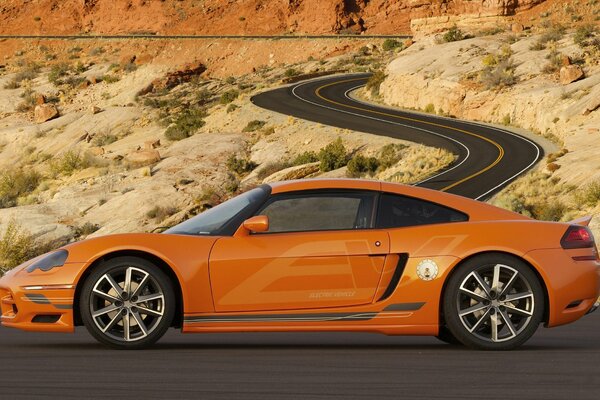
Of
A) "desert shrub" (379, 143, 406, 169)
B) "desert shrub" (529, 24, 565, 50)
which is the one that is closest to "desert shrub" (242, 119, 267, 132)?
"desert shrub" (379, 143, 406, 169)

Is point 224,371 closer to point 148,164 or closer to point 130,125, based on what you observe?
point 148,164

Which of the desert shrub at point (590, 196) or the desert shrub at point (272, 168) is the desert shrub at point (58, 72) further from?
the desert shrub at point (590, 196)

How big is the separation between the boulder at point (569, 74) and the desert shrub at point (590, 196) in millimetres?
26510

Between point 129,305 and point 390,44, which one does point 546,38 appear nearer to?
point 390,44

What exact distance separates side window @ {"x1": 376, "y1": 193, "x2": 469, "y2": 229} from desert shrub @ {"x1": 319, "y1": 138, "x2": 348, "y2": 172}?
46824 mm

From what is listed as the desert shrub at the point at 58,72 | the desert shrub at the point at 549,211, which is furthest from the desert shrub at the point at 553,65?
the desert shrub at the point at 58,72

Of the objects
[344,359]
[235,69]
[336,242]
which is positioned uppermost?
[336,242]

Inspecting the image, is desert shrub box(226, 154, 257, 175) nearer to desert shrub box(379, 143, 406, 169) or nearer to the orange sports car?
desert shrub box(379, 143, 406, 169)

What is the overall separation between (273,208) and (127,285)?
1440 millimetres

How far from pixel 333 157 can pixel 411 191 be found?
48.0 m

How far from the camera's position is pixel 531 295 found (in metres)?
10.1

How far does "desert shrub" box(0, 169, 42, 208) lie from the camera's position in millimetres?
64875

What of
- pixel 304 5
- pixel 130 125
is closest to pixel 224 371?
pixel 130 125

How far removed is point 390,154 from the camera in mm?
57875
